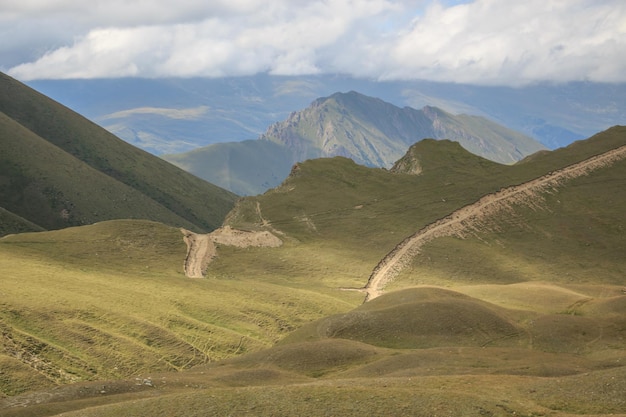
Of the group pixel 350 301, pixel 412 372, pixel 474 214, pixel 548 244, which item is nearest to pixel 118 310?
pixel 350 301

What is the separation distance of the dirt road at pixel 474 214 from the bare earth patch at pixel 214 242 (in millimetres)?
23484

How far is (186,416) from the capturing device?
39.5 m

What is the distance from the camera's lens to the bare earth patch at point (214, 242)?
375 ft

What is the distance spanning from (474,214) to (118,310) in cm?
8692

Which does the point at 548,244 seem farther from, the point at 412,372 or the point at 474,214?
the point at 412,372

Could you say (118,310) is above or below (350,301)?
above

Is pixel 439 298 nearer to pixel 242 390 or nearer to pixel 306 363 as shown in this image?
pixel 306 363

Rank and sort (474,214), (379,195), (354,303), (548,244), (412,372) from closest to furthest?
(412,372) < (354,303) < (548,244) < (474,214) < (379,195)

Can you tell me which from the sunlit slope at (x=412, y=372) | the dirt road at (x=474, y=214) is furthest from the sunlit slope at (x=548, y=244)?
the sunlit slope at (x=412, y=372)

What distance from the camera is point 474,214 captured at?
462ft

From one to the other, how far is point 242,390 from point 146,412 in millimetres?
6561

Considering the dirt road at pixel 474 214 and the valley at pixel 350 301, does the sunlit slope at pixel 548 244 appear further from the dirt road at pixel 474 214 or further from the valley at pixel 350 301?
the dirt road at pixel 474 214

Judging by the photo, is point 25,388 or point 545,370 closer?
point 545,370

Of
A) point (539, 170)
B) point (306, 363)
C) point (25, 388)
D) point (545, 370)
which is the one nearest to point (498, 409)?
point (545, 370)
